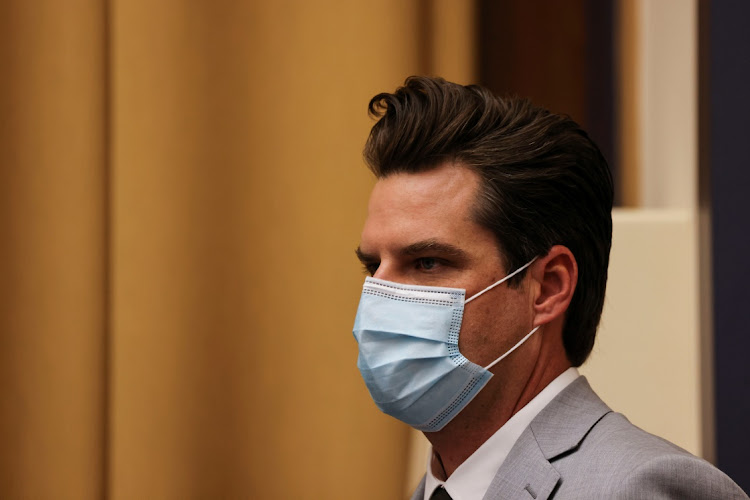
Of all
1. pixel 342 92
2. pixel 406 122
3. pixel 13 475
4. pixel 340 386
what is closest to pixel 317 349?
A: pixel 340 386

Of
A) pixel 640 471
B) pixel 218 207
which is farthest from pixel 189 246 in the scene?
pixel 640 471

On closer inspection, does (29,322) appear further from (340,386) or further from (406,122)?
(406,122)

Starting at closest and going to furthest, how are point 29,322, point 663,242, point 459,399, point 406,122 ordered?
point 459,399
point 406,122
point 663,242
point 29,322

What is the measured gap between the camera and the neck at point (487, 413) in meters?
1.21

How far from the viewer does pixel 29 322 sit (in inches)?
81.7

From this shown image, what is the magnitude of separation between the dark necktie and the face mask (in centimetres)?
9

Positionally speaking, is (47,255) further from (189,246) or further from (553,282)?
(553,282)

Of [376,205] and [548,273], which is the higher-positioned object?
[376,205]

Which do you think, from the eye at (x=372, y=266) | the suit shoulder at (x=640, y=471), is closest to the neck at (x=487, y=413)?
the suit shoulder at (x=640, y=471)

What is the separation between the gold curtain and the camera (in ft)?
6.83

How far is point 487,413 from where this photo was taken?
3.97ft

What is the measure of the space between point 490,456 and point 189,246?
1.20m

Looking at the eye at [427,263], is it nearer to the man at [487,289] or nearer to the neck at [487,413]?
the man at [487,289]

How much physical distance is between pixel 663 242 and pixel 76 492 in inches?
59.9
